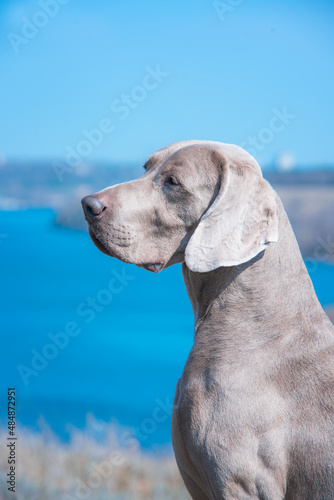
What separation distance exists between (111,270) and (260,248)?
9.10 ft

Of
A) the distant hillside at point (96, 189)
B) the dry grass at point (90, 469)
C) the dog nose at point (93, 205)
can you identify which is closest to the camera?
the dog nose at point (93, 205)

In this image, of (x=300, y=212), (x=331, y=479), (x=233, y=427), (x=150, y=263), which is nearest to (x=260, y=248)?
(x=150, y=263)

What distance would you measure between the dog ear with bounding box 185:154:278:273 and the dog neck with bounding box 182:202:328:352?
0.10 metres

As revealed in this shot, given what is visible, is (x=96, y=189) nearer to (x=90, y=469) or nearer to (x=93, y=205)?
(x=90, y=469)

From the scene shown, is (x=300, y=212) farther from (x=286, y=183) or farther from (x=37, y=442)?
(x=37, y=442)

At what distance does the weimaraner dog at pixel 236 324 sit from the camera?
1.39m

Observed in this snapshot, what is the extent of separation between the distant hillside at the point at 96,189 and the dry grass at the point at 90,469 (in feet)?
5.82

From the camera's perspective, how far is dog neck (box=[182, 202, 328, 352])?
148 cm

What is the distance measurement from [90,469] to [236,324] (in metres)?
1.94

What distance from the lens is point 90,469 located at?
3.06 metres

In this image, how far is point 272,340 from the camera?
4.81 feet

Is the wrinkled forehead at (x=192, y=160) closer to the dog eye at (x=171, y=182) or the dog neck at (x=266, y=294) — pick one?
the dog eye at (x=171, y=182)

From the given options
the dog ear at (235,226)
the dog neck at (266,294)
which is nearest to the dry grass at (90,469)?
the dog neck at (266,294)

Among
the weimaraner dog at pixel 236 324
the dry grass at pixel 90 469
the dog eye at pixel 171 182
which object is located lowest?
the dry grass at pixel 90 469
